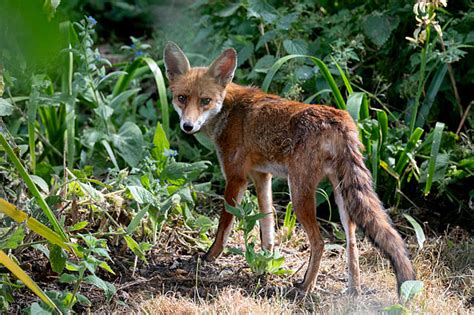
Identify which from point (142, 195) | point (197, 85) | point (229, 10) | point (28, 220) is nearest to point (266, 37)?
point (229, 10)

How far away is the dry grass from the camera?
3951 mm

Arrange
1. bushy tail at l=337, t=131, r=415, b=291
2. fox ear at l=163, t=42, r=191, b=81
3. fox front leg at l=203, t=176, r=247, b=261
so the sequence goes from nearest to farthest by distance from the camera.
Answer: bushy tail at l=337, t=131, r=415, b=291, fox front leg at l=203, t=176, r=247, b=261, fox ear at l=163, t=42, r=191, b=81

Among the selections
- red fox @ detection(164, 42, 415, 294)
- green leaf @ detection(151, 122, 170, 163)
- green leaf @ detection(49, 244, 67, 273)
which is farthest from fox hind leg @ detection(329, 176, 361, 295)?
green leaf @ detection(49, 244, 67, 273)

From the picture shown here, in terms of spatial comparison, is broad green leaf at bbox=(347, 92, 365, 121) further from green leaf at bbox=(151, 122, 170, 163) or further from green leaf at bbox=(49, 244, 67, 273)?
green leaf at bbox=(49, 244, 67, 273)

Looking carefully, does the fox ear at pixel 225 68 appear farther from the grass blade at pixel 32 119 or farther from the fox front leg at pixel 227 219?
the grass blade at pixel 32 119

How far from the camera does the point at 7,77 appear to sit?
16.7 feet

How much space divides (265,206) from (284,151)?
25.6 inches

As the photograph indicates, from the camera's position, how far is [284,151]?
14.6ft

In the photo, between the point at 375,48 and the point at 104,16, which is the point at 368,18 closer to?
the point at 375,48

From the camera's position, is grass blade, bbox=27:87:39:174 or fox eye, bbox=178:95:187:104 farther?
grass blade, bbox=27:87:39:174

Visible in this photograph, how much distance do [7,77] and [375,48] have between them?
345cm

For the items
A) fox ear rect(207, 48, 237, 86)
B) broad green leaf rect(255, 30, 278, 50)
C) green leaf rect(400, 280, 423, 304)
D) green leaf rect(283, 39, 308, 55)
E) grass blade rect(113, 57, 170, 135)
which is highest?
fox ear rect(207, 48, 237, 86)

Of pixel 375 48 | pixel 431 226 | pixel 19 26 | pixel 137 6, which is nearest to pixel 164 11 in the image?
pixel 137 6

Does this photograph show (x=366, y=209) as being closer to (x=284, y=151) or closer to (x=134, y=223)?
(x=284, y=151)
